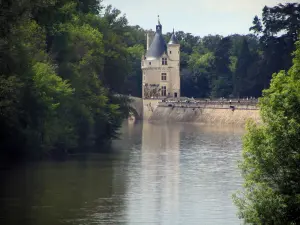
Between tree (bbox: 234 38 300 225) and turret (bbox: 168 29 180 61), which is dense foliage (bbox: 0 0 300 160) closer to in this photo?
tree (bbox: 234 38 300 225)

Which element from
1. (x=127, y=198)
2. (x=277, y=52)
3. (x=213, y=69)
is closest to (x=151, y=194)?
(x=127, y=198)

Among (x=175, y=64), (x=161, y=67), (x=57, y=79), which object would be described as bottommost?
(x=57, y=79)

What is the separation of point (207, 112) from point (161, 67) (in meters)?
24.4

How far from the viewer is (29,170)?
39062mm

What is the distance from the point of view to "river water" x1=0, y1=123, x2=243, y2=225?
28.9m

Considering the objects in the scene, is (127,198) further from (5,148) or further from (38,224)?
(5,148)

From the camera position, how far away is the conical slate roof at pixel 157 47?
118688 mm

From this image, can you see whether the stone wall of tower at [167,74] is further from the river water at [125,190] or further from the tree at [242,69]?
the river water at [125,190]

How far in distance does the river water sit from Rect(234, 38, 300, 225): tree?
495cm

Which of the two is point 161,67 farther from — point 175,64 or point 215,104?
point 215,104

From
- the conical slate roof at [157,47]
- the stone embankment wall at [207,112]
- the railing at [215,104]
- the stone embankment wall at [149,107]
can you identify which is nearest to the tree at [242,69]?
the railing at [215,104]

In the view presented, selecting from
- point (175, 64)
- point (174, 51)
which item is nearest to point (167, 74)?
point (175, 64)

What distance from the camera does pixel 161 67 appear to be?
392 feet

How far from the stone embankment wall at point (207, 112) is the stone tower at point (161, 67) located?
1177 centimetres
